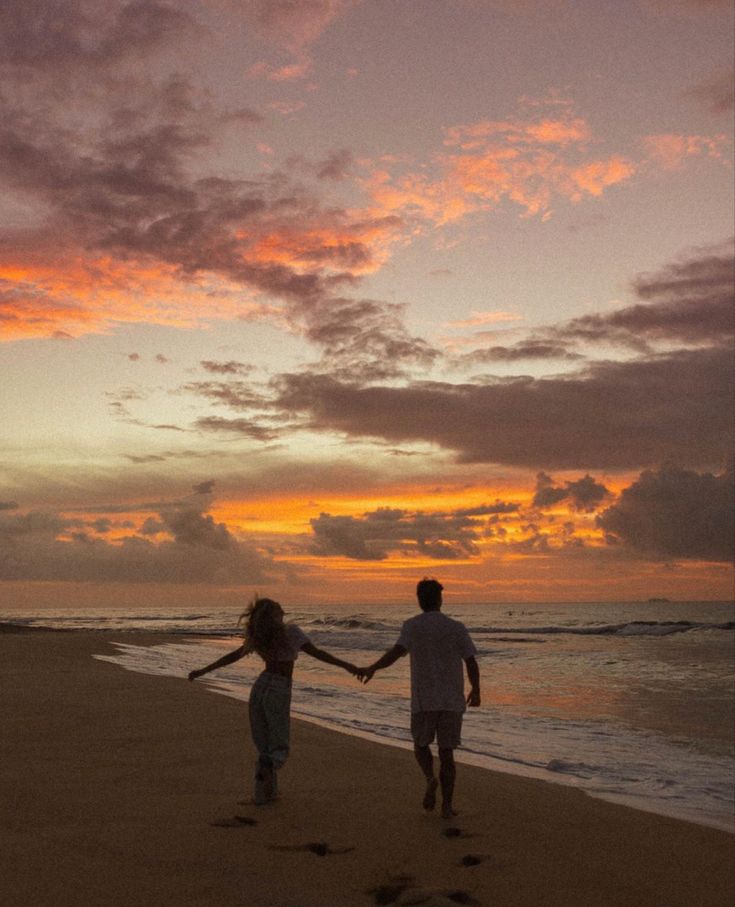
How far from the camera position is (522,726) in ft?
51.0

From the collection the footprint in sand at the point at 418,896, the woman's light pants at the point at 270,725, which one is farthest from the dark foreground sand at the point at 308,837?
the woman's light pants at the point at 270,725

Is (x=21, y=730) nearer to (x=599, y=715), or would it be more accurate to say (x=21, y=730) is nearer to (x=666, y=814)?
(x=666, y=814)

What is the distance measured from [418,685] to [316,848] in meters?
1.92

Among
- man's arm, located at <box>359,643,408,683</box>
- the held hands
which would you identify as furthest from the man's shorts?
the held hands

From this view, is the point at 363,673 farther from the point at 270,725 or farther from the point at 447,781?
the point at 447,781

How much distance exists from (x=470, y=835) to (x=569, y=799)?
245 centimetres

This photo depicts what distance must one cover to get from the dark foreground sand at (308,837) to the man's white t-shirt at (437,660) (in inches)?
38.0

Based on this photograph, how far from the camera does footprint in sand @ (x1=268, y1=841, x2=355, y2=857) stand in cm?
606

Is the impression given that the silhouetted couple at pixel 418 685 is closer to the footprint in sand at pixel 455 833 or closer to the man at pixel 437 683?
the man at pixel 437 683

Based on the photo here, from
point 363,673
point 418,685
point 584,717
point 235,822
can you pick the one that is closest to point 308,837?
point 235,822

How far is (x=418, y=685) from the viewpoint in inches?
301

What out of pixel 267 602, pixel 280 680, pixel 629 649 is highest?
pixel 267 602

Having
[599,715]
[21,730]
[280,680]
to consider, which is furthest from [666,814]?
[599,715]

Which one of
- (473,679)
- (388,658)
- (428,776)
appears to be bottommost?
(428,776)
